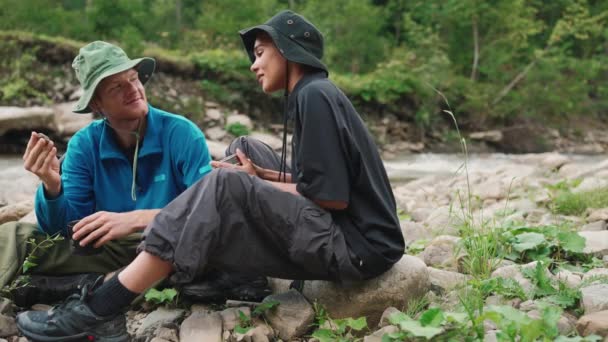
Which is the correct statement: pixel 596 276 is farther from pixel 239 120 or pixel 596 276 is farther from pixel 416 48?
pixel 416 48

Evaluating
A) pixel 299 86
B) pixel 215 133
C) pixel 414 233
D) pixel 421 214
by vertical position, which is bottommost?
pixel 215 133

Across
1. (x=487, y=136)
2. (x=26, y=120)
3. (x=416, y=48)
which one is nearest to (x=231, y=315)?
(x=26, y=120)

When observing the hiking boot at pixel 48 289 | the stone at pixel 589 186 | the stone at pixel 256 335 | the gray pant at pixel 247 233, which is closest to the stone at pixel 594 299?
the gray pant at pixel 247 233

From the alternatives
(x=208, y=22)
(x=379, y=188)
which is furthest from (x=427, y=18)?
(x=379, y=188)

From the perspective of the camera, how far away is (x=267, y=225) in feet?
6.20

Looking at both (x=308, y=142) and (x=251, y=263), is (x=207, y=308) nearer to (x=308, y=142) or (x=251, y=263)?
(x=251, y=263)

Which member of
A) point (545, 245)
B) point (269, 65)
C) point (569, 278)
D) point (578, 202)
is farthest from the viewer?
point (578, 202)

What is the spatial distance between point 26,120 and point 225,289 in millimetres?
8676

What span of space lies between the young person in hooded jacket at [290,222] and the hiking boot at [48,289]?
386 mm

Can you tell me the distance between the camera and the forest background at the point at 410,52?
15.0 metres

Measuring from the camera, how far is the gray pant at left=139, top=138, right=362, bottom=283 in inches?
69.4

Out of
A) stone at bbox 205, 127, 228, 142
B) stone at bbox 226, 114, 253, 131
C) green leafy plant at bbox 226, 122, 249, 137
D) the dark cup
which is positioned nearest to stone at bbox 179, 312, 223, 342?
the dark cup

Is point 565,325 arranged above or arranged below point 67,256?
above

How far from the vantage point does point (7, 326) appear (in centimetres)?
209
